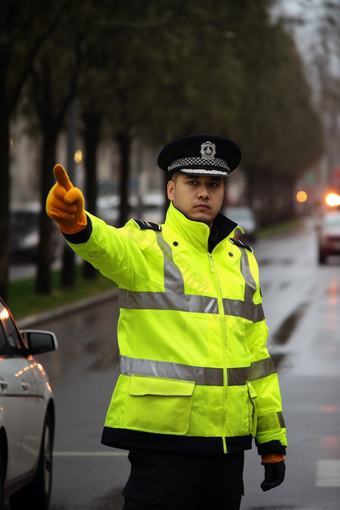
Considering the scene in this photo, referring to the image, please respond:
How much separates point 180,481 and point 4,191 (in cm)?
1477

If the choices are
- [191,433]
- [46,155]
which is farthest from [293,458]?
[46,155]

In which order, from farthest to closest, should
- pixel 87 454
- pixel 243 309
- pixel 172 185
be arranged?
pixel 87 454 → pixel 172 185 → pixel 243 309

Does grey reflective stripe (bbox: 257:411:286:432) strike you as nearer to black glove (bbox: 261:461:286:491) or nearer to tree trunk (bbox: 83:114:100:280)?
black glove (bbox: 261:461:286:491)

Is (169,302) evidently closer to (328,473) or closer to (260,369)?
(260,369)

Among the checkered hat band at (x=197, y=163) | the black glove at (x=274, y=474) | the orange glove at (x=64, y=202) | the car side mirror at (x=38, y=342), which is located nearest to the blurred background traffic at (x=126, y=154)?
the car side mirror at (x=38, y=342)

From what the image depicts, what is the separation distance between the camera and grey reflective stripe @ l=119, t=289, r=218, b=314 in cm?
377

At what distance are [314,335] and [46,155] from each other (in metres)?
8.36

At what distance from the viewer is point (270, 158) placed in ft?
200

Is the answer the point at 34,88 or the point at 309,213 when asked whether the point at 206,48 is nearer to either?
the point at 34,88

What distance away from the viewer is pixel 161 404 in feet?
12.2

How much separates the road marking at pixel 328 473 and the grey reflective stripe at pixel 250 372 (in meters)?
3.30

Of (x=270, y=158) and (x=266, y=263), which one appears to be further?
(x=270, y=158)

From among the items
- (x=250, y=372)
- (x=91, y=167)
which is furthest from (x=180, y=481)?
(x=91, y=167)

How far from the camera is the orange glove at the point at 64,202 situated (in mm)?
3424
